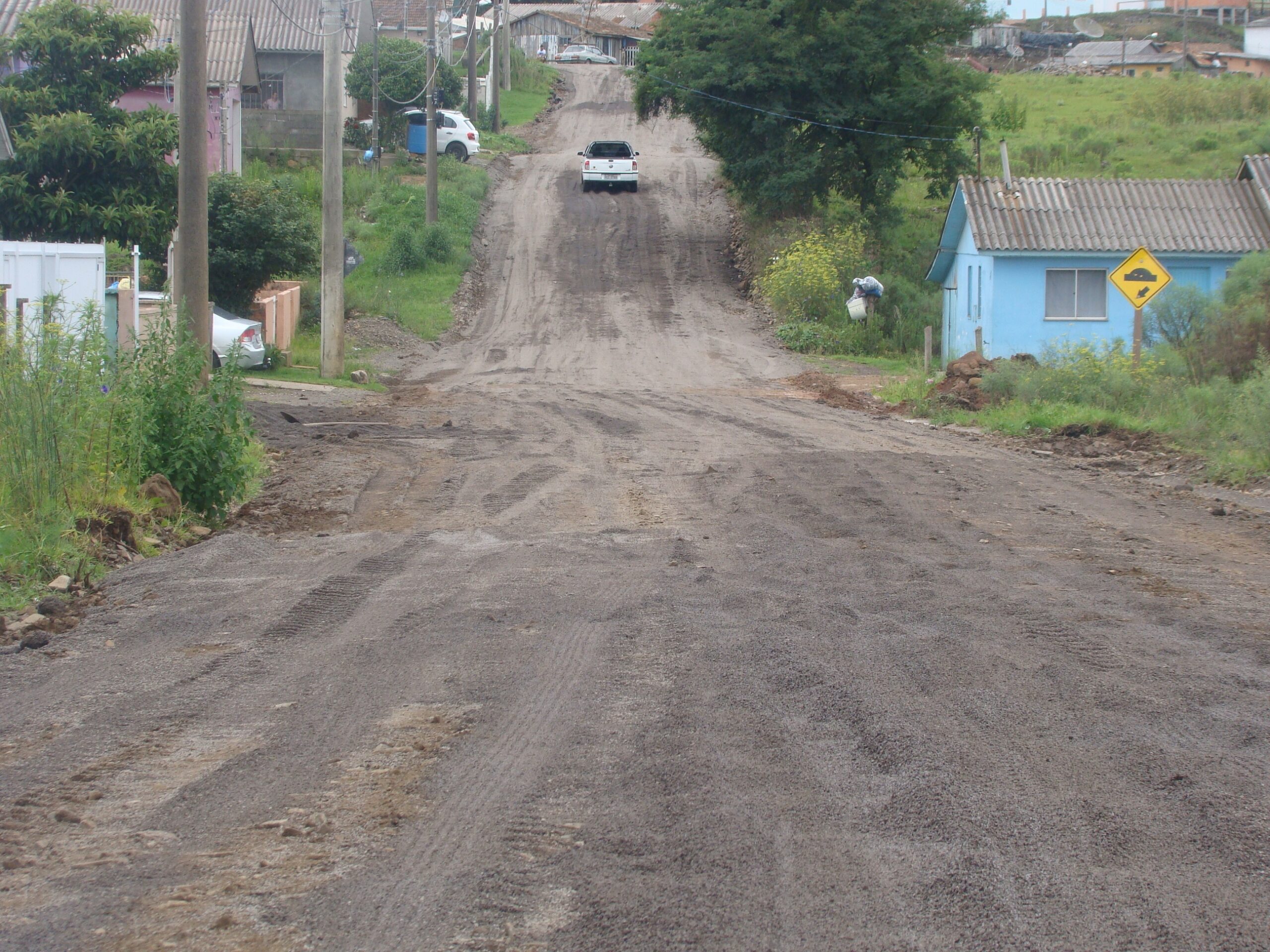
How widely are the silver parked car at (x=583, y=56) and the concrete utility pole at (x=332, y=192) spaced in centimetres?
6103

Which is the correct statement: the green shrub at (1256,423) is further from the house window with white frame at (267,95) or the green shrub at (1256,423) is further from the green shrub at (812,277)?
the house window with white frame at (267,95)

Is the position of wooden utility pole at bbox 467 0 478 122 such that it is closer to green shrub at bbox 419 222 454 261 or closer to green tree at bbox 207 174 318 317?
green shrub at bbox 419 222 454 261

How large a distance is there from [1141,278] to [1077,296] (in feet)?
36.1

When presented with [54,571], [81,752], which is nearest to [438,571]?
[54,571]

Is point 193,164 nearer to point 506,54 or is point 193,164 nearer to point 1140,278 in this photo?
point 1140,278

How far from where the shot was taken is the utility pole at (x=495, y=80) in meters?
55.2

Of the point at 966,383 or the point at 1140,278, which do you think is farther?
the point at 966,383

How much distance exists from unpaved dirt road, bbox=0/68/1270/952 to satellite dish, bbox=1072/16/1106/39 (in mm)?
102786

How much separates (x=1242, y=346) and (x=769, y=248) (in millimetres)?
19865

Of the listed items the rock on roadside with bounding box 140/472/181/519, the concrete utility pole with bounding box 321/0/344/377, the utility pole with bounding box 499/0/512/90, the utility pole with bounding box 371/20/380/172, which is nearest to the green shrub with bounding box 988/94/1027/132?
the utility pole with bounding box 499/0/512/90

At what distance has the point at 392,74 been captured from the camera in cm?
4819

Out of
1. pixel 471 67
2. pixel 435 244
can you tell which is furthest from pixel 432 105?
pixel 471 67

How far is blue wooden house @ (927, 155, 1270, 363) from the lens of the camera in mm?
28719

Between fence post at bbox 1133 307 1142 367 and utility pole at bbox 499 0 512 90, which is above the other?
utility pole at bbox 499 0 512 90
